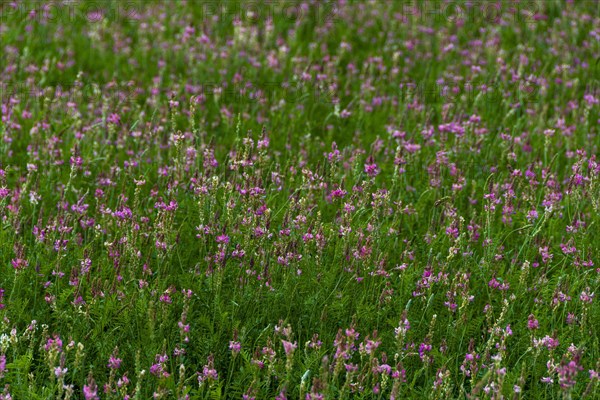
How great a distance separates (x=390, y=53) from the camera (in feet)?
25.9

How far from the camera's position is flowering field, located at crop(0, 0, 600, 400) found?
12.4 ft

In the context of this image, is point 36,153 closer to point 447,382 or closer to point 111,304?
point 111,304

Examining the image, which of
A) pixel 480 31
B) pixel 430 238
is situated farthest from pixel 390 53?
pixel 430 238

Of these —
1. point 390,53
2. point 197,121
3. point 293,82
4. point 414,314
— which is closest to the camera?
point 414,314

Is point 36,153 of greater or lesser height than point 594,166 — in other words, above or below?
below

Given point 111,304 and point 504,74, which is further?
point 504,74

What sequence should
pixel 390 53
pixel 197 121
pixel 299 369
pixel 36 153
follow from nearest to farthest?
pixel 299 369
pixel 36 153
pixel 197 121
pixel 390 53

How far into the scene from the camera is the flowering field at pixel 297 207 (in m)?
3.79

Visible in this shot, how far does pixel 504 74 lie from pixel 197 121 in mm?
2597

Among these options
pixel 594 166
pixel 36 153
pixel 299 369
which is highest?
pixel 594 166

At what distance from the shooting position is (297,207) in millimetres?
4328

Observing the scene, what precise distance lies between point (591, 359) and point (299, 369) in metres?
1.29

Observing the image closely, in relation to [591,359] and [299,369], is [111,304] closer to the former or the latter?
[299,369]

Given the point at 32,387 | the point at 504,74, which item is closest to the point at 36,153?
the point at 32,387
